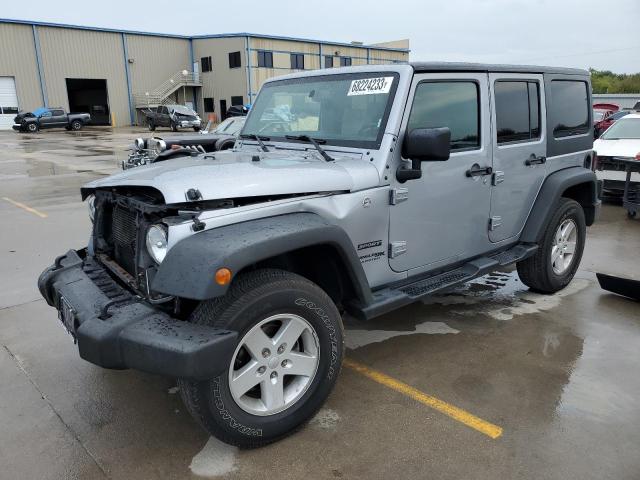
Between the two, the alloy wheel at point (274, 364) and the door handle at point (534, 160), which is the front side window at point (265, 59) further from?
the alloy wheel at point (274, 364)

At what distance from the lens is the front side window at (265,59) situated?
43.8 m

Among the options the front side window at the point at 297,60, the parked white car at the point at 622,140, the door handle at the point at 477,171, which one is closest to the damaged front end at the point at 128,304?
the door handle at the point at 477,171

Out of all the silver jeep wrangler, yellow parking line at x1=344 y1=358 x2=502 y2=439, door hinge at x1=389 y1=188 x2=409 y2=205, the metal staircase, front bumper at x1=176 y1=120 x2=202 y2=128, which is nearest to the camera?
the silver jeep wrangler

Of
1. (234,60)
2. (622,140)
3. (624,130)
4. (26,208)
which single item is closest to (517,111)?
(622,140)

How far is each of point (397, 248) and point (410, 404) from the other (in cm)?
97

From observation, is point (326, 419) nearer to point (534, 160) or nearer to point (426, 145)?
point (426, 145)

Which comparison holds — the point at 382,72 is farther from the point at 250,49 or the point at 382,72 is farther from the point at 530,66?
the point at 250,49

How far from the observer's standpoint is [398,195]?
3.28m

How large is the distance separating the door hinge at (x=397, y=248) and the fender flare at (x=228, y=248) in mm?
656

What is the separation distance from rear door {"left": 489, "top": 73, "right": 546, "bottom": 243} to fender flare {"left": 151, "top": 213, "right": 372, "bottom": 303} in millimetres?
1933

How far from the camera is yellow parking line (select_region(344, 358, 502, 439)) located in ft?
9.54

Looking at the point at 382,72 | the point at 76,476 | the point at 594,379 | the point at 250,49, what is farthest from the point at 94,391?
the point at 250,49

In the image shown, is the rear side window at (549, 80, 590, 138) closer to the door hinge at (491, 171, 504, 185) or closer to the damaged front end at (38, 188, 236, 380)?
the door hinge at (491, 171, 504, 185)

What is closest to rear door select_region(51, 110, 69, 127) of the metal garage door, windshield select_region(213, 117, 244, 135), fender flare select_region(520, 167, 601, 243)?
the metal garage door
